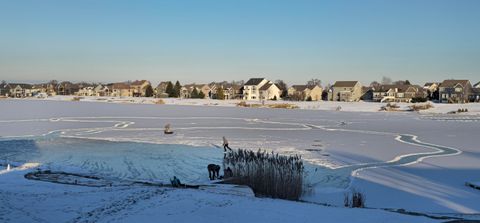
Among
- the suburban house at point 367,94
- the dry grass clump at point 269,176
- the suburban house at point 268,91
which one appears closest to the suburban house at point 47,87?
the suburban house at point 268,91

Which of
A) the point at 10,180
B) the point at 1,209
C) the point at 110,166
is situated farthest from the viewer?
the point at 110,166

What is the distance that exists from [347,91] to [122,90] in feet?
217

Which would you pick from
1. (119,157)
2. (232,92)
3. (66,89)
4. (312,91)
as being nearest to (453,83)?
(312,91)

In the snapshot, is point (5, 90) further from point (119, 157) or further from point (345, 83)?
point (119, 157)

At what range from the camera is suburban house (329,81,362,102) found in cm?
10138

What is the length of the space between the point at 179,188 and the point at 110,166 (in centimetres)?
414

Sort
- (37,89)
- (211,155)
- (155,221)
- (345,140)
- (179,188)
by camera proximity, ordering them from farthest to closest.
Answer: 1. (37,89)
2. (345,140)
3. (211,155)
4. (179,188)
5. (155,221)

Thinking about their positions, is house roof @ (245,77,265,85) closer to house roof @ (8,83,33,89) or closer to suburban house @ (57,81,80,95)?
suburban house @ (57,81,80,95)

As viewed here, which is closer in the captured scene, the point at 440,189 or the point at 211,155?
the point at 440,189

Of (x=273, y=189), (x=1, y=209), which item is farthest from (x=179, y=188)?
(x=1, y=209)

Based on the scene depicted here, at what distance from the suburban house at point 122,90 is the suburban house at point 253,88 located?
4183 cm

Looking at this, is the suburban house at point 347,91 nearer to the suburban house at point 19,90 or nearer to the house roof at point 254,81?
the house roof at point 254,81

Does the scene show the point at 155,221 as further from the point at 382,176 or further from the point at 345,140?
the point at 345,140

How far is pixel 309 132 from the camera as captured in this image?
2225 cm
